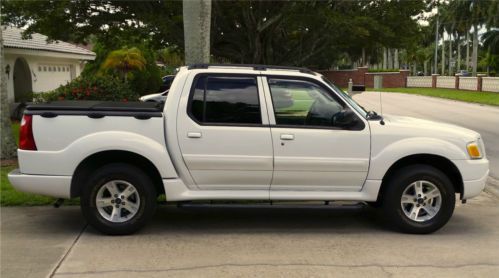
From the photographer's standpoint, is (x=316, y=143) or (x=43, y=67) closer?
(x=316, y=143)

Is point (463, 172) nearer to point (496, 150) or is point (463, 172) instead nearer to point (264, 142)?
point (264, 142)

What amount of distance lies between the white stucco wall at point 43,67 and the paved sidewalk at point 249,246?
586 inches

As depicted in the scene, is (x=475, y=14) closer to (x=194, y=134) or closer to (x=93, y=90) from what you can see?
(x=93, y=90)

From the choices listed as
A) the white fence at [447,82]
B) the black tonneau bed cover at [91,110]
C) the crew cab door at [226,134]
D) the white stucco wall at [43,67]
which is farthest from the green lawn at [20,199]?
the white fence at [447,82]

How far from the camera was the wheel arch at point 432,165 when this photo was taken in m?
5.97

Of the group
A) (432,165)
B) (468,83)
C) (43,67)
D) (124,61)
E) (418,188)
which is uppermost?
(124,61)

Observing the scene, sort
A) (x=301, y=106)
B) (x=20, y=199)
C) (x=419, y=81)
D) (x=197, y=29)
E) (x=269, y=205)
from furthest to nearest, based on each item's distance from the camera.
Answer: (x=419, y=81) < (x=197, y=29) < (x=20, y=199) < (x=269, y=205) < (x=301, y=106)

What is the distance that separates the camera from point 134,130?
18.7 ft

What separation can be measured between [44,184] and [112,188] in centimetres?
71

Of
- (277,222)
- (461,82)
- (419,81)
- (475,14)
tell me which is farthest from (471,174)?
(475,14)

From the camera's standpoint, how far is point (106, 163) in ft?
19.4

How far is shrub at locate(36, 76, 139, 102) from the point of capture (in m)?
11.0

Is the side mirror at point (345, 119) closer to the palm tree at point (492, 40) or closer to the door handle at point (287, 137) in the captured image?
the door handle at point (287, 137)

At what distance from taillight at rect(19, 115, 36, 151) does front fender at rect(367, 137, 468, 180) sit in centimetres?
361
